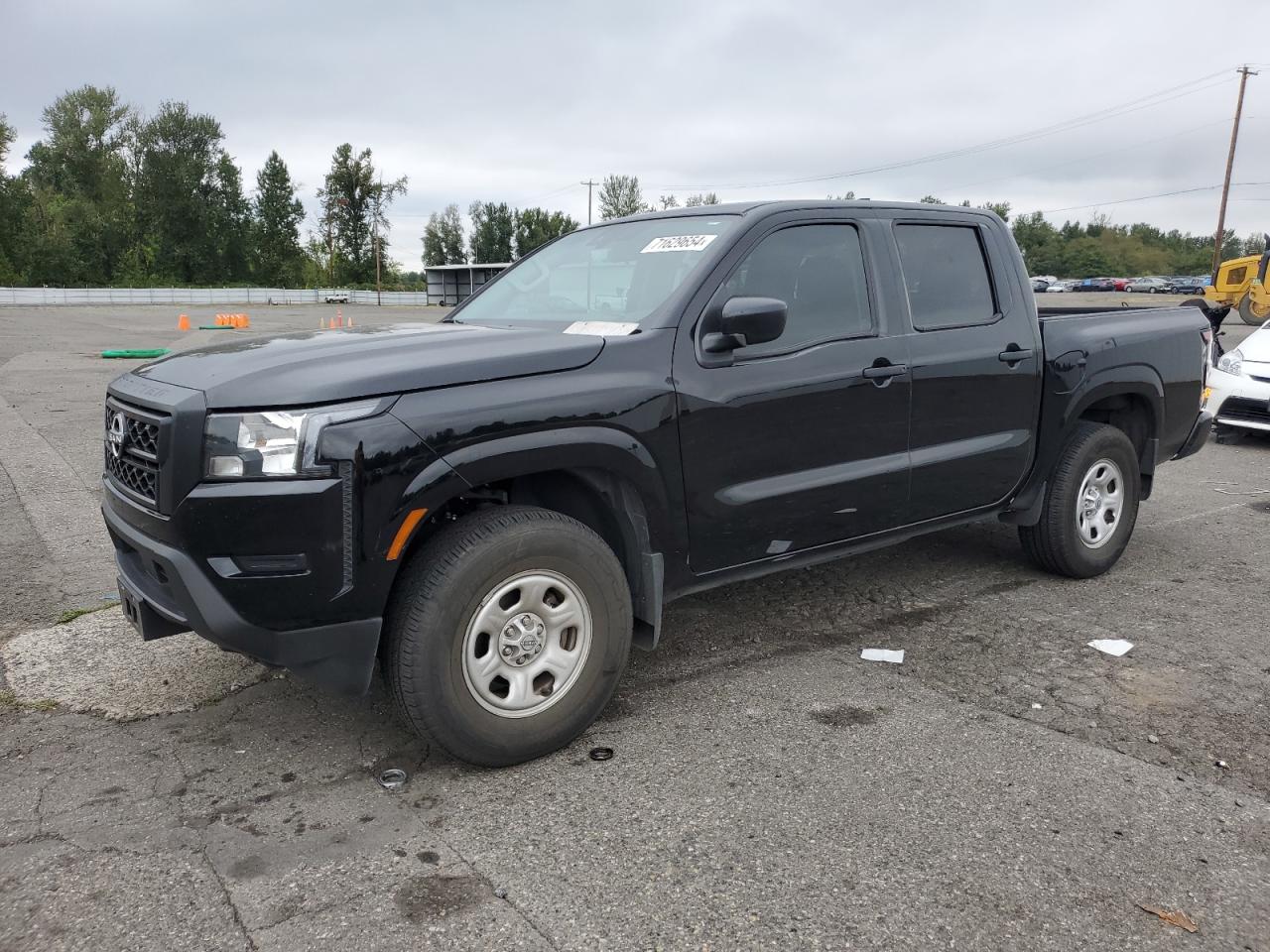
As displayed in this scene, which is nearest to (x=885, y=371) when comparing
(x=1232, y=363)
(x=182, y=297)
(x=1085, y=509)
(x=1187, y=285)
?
(x=1085, y=509)

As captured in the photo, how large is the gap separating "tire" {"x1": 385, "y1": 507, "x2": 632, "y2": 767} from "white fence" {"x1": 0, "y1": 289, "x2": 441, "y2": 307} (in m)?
53.4

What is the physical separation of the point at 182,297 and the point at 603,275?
60.0m

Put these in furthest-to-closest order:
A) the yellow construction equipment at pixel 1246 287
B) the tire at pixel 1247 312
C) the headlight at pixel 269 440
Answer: the tire at pixel 1247 312 < the yellow construction equipment at pixel 1246 287 < the headlight at pixel 269 440

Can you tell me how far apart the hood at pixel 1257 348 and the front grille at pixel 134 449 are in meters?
10.4

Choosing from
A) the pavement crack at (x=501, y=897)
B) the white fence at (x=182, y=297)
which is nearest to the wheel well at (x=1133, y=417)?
the pavement crack at (x=501, y=897)

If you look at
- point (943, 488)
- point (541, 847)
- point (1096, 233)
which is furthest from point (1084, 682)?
point (1096, 233)

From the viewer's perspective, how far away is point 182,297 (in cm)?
5716

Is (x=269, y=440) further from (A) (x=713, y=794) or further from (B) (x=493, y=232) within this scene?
(B) (x=493, y=232)

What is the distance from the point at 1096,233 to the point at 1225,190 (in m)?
78.9

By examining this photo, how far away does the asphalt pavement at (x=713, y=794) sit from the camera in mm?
2426

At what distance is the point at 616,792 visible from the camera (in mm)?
3049

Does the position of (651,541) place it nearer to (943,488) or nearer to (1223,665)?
(943,488)

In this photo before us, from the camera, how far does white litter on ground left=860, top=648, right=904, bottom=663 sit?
413 cm

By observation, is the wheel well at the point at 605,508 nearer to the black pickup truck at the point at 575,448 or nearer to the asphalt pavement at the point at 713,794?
the black pickup truck at the point at 575,448
